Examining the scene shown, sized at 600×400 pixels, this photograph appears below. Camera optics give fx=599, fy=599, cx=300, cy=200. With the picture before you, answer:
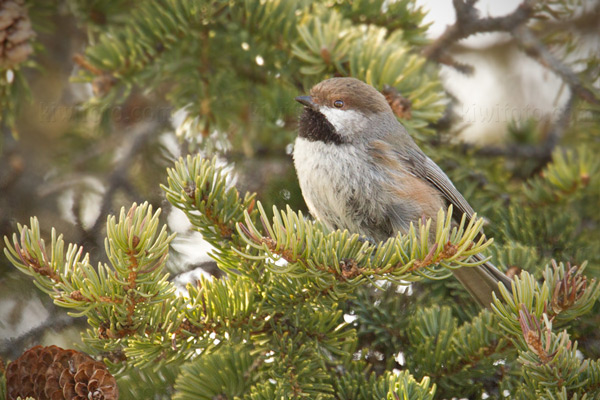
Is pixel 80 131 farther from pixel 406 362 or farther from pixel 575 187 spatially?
pixel 575 187

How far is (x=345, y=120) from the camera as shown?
3.46 meters

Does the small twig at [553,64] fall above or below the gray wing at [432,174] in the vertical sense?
above

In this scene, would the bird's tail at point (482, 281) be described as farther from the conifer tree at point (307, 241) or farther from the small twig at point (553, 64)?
the small twig at point (553, 64)

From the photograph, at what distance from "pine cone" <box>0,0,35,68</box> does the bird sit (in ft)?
5.12

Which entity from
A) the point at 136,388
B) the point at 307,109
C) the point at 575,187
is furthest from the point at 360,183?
the point at 136,388

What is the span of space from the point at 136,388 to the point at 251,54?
1975mm

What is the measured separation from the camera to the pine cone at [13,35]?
10.7ft

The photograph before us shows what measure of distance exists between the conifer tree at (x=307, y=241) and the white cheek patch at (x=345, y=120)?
207 millimetres

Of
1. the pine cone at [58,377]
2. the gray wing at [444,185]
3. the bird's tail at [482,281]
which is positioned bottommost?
the pine cone at [58,377]

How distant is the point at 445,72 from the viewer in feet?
14.4

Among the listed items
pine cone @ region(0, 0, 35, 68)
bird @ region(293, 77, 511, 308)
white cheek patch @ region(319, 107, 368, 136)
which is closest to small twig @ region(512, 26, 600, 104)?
bird @ region(293, 77, 511, 308)

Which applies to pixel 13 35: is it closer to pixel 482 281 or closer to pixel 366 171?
pixel 366 171

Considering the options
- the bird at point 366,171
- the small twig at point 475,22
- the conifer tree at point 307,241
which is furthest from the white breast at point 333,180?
the small twig at point 475,22

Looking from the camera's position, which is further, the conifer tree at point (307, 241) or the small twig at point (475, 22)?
the small twig at point (475, 22)
